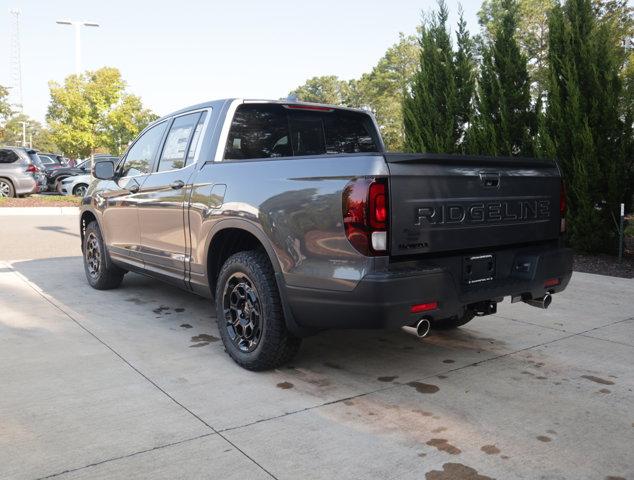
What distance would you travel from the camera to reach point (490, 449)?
281cm

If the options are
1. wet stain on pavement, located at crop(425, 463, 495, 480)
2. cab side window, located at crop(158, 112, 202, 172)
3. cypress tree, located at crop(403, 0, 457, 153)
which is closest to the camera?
wet stain on pavement, located at crop(425, 463, 495, 480)

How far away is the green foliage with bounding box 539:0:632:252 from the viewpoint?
8.50m

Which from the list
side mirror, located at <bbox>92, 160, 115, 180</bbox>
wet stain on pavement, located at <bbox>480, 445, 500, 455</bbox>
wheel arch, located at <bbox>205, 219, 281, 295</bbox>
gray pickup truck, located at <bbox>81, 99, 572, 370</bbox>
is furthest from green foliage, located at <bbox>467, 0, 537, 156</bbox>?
wet stain on pavement, located at <bbox>480, 445, 500, 455</bbox>

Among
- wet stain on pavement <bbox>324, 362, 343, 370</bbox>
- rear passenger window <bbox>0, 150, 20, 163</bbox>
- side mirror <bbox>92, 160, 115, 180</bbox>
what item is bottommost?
wet stain on pavement <bbox>324, 362, 343, 370</bbox>

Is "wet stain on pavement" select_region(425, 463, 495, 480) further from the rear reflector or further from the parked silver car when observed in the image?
the parked silver car

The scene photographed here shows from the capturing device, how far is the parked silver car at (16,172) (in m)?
19.2

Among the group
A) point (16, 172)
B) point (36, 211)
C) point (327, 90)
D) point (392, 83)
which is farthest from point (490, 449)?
point (327, 90)

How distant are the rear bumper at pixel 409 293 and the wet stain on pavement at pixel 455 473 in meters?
0.80

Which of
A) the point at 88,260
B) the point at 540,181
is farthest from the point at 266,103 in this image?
the point at 88,260

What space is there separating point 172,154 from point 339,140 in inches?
58.0

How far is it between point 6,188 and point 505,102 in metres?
16.7

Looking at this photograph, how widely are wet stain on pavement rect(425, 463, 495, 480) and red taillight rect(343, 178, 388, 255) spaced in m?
1.12

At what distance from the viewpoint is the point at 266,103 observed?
4.62 m

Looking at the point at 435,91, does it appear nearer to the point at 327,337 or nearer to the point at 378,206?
the point at 327,337
